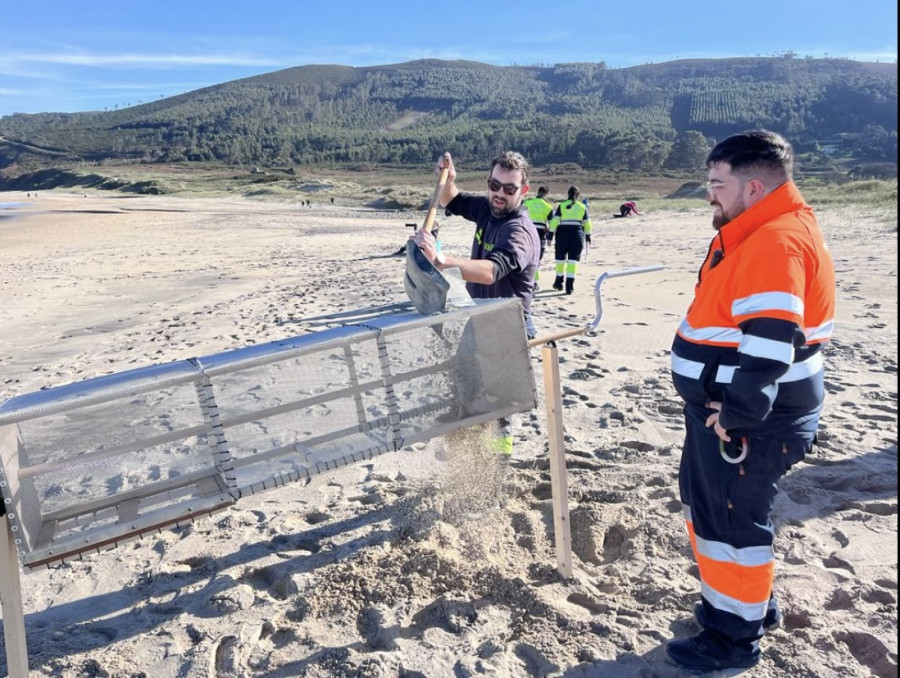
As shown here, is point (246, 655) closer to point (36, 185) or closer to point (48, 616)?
point (48, 616)

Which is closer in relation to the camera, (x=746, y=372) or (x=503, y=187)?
(x=746, y=372)

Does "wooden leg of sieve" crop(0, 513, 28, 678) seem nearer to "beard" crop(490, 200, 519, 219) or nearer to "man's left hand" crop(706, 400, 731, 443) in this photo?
"man's left hand" crop(706, 400, 731, 443)

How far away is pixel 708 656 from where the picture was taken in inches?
96.0

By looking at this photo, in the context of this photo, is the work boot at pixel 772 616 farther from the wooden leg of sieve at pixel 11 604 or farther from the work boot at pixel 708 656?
the wooden leg of sieve at pixel 11 604

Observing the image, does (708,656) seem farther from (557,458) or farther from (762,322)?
(762,322)

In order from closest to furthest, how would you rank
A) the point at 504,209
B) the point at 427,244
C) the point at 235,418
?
the point at 235,418 < the point at 427,244 < the point at 504,209

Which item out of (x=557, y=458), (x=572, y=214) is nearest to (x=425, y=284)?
(x=557, y=458)

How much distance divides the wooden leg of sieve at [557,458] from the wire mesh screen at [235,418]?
0.32 ft

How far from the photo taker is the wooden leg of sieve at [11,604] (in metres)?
1.99

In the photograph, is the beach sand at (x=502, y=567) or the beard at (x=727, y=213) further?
the beach sand at (x=502, y=567)

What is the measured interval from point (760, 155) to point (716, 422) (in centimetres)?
85

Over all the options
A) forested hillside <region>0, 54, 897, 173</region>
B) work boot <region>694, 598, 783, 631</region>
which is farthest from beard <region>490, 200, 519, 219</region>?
forested hillside <region>0, 54, 897, 173</region>

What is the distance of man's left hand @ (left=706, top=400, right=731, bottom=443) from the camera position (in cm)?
216

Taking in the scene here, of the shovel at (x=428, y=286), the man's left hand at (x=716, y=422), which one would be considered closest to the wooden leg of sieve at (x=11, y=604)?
the shovel at (x=428, y=286)
